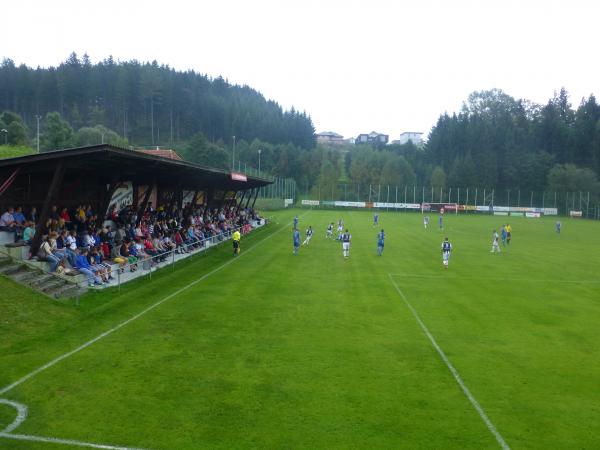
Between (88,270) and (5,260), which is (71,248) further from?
(5,260)

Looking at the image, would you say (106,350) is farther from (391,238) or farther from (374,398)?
(391,238)

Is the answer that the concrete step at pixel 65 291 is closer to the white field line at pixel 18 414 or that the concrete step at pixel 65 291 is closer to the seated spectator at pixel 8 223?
the seated spectator at pixel 8 223

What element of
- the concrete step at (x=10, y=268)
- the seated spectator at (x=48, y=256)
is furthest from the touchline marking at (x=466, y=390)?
the concrete step at (x=10, y=268)

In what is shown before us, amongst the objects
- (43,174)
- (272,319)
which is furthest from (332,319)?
(43,174)

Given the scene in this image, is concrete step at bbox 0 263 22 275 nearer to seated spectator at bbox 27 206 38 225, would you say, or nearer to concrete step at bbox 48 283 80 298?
concrete step at bbox 48 283 80 298

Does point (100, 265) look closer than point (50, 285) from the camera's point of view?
No

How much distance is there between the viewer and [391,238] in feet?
139

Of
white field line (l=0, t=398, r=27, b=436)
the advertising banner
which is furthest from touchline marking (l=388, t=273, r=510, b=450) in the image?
the advertising banner

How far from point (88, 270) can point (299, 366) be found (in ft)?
32.0

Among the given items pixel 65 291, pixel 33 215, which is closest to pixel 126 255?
pixel 33 215

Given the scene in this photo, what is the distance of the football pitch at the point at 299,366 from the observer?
7922 mm

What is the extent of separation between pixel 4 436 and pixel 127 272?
1288 centimetres

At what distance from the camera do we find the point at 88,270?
55.7 feet

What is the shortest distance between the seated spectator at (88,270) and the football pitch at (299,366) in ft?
2.93
